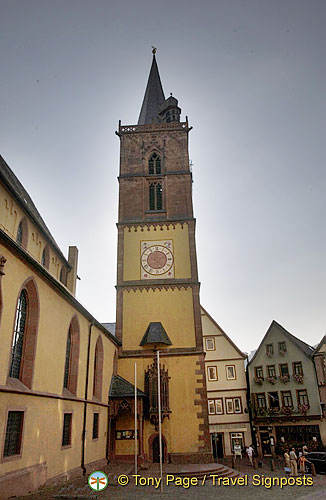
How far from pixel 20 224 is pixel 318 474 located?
69.0ft

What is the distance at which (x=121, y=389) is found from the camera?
23.6 m

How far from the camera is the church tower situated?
2334 cm

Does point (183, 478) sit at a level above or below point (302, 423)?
below

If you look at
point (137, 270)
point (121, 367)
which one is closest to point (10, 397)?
point (121, 367)

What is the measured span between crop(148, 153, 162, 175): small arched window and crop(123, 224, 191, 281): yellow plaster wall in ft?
18.0

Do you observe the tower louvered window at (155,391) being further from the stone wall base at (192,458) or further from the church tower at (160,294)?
the stone wall base at (192,458)

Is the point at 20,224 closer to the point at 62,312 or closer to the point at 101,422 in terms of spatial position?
the point at 62,312

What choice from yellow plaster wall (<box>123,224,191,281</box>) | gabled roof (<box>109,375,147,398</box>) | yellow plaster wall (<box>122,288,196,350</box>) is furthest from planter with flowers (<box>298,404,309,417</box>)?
gabled roof (<box>109,375,147,398</box>)

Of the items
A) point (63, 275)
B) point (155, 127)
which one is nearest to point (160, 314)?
point (63, 275)

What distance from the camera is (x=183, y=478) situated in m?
18.7

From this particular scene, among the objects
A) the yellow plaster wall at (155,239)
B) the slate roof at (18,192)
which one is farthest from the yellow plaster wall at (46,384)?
the yellow plaster wall at (155,239)

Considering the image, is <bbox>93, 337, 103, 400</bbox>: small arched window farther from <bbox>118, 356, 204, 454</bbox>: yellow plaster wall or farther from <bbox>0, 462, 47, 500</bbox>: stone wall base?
<bbox>0, 462, 47, 500</bbox>: stone wall base

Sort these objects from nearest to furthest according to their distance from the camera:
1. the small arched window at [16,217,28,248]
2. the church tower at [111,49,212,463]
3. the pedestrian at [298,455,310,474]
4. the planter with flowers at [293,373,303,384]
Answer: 1. the small arched window at [16,217,28,248]
2. the pedestrian at [298,455,310,474]
3. the church tower at [111,49,212,463]
4. the planter with flowers at [293,373,303,384]

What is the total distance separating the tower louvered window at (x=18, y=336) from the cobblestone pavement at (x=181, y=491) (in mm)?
3792
